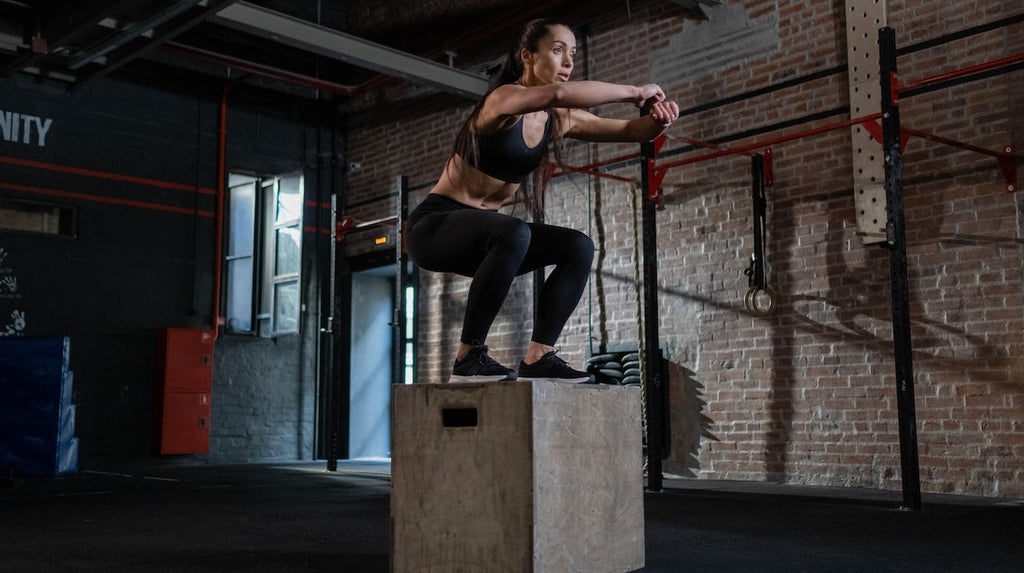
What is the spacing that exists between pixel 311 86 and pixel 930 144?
5.99m

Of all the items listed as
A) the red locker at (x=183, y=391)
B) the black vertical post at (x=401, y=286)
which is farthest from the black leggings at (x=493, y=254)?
the red locker at (x=183, y=391)

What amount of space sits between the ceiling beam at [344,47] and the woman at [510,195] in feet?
16.3

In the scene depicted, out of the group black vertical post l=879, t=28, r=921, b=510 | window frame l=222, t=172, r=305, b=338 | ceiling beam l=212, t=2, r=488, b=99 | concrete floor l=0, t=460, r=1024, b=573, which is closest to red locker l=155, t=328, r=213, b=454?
window frame l=222, t=172, r=305, b=338

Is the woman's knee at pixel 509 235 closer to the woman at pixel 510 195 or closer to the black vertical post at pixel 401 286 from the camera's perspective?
the woman at pixel 510 195

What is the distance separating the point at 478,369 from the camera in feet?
8.34

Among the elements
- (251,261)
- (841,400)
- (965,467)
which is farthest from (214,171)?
(965,467)

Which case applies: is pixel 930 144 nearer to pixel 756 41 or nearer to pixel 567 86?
pixel 756 41

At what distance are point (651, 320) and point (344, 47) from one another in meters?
3.42

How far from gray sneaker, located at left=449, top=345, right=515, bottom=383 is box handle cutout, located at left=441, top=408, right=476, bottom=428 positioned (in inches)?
3.1

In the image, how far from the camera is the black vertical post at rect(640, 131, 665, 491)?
581cm

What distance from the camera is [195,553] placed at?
327 cm

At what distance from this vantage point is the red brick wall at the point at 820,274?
543 centimetres

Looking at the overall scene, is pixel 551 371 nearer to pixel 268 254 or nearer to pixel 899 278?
pixel 899 278

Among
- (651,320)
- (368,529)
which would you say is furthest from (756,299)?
(368,529)
